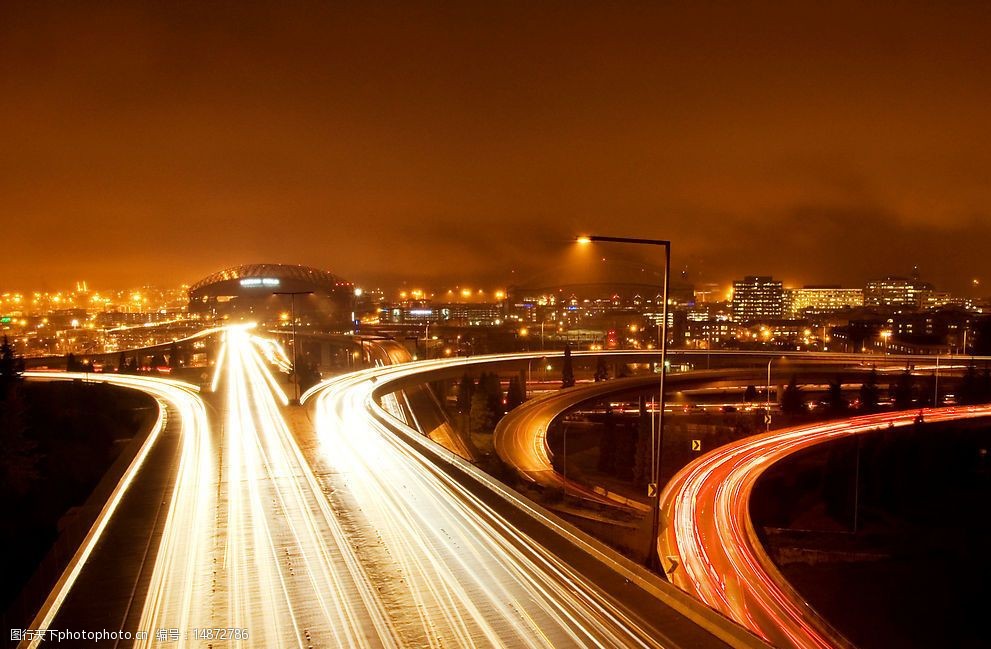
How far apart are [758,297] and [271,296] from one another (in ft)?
332

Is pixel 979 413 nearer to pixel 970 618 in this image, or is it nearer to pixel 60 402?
pixel 970 618

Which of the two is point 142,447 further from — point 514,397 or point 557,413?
point 514,397

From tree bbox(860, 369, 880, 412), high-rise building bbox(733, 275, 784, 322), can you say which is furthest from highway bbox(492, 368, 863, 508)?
high-rise building bbox(733, 275, 784, 322)

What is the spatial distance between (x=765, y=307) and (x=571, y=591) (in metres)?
136

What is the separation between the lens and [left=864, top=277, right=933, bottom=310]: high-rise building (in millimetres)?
133625

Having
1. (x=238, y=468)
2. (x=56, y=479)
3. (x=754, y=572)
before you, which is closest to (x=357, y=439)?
(x=238, y=468)

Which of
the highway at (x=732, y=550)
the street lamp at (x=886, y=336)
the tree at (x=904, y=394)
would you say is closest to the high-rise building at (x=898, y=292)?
the street lamp at (x=886, y=336)

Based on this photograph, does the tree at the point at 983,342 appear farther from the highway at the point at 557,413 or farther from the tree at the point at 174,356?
the tree at the point at 174,356

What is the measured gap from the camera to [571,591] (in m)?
6.68

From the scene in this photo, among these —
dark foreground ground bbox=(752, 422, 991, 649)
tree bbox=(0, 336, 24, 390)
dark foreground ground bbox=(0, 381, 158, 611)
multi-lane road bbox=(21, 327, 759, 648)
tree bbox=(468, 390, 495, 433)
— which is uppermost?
tree bbox=(0, 336, 24, 390)

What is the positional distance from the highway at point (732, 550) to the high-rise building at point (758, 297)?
117m

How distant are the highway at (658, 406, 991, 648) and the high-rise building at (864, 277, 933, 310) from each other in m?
136

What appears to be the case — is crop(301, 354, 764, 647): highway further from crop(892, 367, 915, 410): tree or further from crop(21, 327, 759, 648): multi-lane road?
crop(892, 367, 915, 410): tree

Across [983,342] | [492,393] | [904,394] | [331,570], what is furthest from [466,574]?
[983,342]
